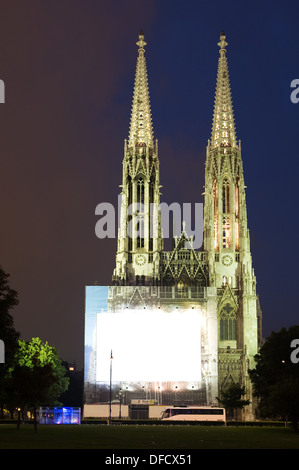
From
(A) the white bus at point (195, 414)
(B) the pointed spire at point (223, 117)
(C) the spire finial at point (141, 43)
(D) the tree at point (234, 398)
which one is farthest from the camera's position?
(C) the spire finial at point (141, 43)

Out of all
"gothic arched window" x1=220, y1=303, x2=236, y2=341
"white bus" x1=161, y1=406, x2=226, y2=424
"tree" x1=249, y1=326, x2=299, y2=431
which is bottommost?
"white bus" x1=161, y1=406, x2=226, y2=424

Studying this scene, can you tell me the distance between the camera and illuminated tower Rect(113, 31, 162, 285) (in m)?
109

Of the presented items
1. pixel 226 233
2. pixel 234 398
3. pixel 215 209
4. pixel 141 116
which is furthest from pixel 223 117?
pixel 234 398

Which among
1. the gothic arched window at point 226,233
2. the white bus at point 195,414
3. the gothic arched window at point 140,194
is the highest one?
the gothic arched window at point 140,194

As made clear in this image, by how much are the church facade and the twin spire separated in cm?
16

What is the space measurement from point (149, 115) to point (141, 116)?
53.0 inches

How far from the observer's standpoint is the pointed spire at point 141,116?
116312mm

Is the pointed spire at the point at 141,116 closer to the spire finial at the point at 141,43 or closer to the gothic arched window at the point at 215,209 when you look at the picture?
the spire finial at the point at 141,43

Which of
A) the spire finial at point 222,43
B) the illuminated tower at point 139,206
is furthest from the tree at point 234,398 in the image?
the spire finial at point 222,43

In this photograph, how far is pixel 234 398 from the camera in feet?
313

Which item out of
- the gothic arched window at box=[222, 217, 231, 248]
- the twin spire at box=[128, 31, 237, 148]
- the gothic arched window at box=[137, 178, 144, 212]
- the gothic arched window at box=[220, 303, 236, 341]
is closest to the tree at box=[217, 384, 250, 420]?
the gothic arched window at box=[220, 303, 236, 341]

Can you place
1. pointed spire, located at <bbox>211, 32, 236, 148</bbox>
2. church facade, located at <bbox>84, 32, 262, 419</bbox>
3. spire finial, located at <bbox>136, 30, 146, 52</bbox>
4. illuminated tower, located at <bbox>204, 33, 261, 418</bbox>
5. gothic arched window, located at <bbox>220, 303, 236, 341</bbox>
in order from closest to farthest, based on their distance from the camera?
church facade, located at <bbox>84, 32, 262, 419</bbox>
illuminated tower, located at <bbox>204, 33, 261, 418</bbox>
gothic arched window, located at <bbox>220, 303, 236, 341</bbox>
pointed spire, located at <bbox>211, 32, 236, 148</bbox>
spire finial, located at <bbox>136, 30, 146, 52</bbox>

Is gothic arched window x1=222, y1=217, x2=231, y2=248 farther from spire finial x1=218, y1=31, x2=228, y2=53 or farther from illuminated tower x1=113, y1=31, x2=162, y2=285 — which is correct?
spire finial x1=218, y1=31, x2=228, y2=53
